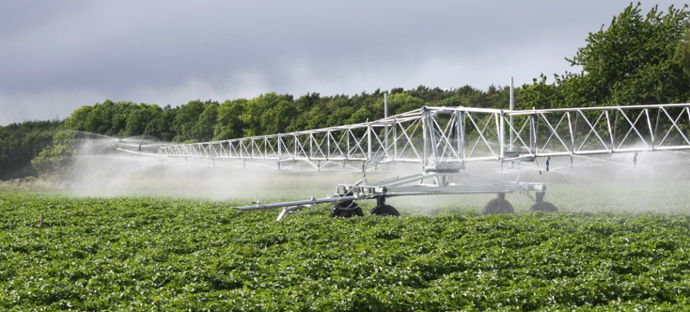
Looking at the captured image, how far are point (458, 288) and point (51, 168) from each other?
70.2m

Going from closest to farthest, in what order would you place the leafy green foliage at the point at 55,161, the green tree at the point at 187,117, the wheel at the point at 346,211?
the wheel at the point at 346,211
the leafy green foliage at the point at 55,161
the green tree at the point at 187,117

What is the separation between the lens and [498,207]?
24.8 metres

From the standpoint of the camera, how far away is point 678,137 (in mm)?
44812

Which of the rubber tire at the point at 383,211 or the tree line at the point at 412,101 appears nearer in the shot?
the rubber tire at the point at 383,211

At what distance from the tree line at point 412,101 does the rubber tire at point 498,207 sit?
80.9ft

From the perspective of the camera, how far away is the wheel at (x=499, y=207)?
81.1 ft

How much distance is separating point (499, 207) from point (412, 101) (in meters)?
56.5

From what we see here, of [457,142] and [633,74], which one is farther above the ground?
[633,74]

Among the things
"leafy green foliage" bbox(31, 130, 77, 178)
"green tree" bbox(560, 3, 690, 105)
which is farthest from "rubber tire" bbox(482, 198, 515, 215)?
"leafy green foliage" bbox(31, 130, 77, 178)

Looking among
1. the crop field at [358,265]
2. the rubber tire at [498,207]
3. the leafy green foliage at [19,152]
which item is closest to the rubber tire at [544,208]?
the rubber tire at [498,207]

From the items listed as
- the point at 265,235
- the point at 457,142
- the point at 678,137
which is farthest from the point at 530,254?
the point at 678,137

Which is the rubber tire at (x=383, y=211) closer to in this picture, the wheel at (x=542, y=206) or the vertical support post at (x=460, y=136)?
the vertical support post at (x=460, y=136)

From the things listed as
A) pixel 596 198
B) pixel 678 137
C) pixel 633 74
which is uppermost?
pixel 633 74

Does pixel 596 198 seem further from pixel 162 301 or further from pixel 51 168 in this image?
pixel 51 168
